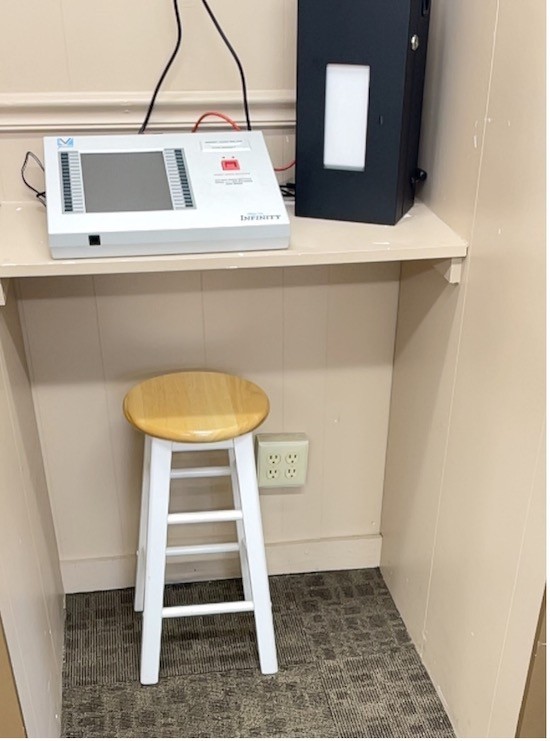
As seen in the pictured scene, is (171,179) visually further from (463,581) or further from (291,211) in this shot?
(463,581)

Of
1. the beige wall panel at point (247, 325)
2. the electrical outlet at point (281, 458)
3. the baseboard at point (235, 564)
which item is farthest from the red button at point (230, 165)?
the baseboard at point (235, 564)

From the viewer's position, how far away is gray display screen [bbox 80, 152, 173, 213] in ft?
3.75

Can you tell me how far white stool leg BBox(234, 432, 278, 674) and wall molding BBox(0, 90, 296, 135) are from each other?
1.89 feet

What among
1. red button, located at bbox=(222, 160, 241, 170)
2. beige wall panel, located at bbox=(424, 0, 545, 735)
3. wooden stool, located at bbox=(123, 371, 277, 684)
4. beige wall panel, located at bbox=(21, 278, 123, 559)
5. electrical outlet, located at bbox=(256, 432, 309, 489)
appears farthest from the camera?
electrical outlet, located at bbox=(256, 432, 309, 489)

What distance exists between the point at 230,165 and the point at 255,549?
2.29ft

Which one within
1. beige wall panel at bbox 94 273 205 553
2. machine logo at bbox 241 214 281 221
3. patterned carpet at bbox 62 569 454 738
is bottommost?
patterned carpet at bbox 62 569 454 738

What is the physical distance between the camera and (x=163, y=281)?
1.44 metres

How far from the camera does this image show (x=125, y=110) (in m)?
1.32

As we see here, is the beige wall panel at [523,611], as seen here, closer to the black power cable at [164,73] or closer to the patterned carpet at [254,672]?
the patterned carpet at [254,672]

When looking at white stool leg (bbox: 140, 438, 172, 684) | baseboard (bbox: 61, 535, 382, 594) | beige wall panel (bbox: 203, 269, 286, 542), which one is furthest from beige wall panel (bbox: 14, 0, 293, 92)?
baseboard (bbox: 61, 535, 382, 594)

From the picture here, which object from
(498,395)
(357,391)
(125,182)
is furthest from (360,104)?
(357,391)

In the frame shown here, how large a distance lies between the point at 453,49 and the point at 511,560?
0.79 m

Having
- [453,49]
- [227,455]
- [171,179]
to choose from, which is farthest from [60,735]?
[453,49]

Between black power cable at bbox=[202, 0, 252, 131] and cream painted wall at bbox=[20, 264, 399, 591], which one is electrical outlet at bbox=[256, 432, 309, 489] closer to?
cream painted wall at bbox=[20, 264, 399, 591]
